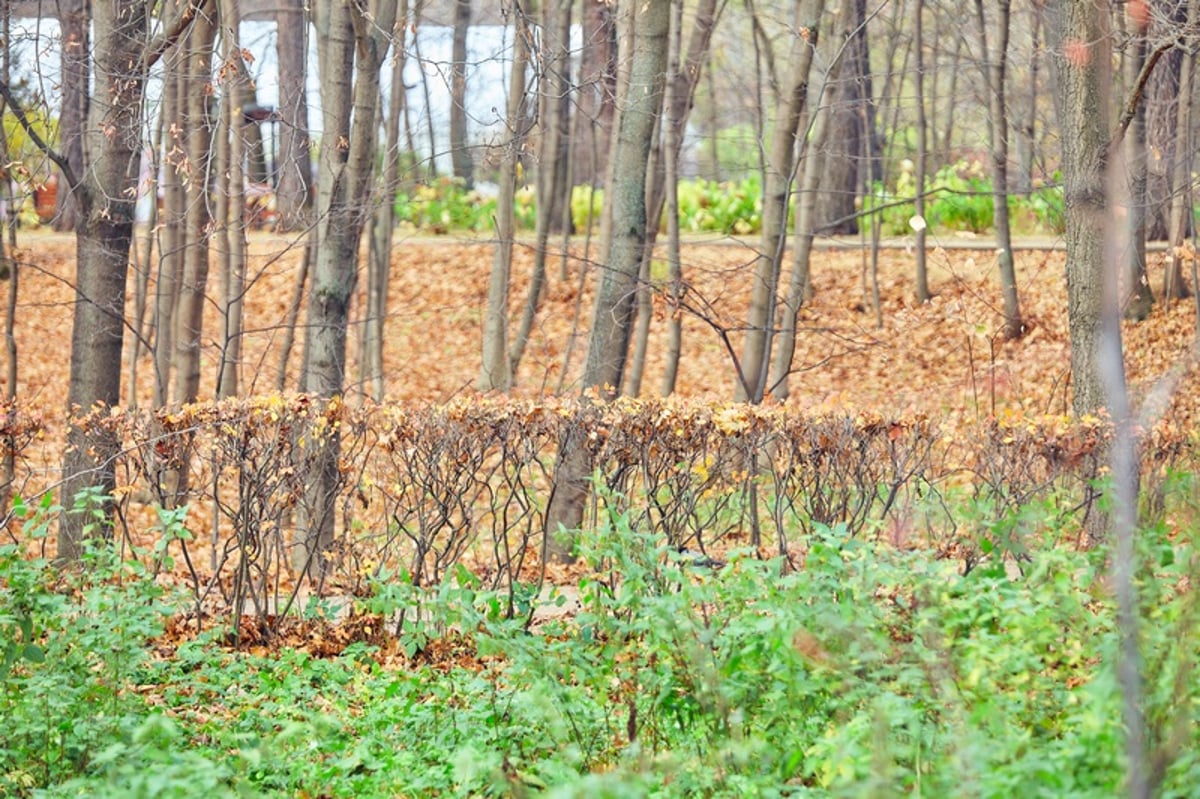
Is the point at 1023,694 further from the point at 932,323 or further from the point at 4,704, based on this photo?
the point at 932,323

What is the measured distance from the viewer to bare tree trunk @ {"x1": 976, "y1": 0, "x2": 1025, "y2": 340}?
14.2 meters

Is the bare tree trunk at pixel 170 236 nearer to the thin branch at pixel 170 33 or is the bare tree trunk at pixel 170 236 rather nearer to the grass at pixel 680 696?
the thin branch at pixel 170 33

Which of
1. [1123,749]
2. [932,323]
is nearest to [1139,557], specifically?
[1123,749]

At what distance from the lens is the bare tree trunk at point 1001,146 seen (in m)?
14.2

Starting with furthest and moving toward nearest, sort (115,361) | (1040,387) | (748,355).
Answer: (1040,387) < (748,355) < (115,361)

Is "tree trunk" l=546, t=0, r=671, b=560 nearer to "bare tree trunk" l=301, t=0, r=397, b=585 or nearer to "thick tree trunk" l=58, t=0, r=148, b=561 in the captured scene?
"bare tree trunk" l=301, t=0, r=397, b=585

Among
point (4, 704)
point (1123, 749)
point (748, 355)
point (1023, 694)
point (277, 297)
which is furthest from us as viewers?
point (277, 297)

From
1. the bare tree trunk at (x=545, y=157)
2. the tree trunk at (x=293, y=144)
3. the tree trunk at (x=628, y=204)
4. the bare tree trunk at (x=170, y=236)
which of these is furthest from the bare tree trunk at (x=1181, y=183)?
the bare tree trunk at (x=170, y=236)

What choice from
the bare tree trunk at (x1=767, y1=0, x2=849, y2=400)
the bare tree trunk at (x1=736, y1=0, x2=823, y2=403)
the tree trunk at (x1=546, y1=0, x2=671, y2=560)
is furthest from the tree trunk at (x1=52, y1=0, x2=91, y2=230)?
the bare tree trunk at (x1=767, y1=0, x2=849, y2=400)

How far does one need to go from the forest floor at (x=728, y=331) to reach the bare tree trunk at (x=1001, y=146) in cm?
45

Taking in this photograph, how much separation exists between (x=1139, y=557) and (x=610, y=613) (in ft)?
11.1

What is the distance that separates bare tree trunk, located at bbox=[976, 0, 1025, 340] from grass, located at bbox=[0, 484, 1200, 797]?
9.34 metres

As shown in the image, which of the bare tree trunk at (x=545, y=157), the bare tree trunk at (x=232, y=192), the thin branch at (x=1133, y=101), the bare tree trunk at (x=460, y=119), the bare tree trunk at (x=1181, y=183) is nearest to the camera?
the thin branch at (x=1133, y=101)

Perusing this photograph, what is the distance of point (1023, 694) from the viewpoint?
3.78 m
